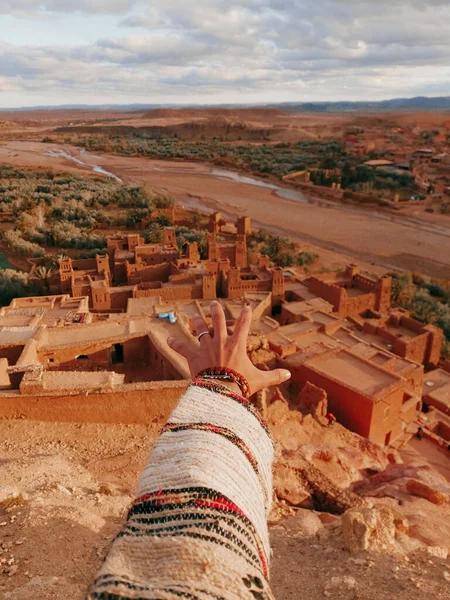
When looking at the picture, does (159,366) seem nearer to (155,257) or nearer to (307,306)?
(307,306)

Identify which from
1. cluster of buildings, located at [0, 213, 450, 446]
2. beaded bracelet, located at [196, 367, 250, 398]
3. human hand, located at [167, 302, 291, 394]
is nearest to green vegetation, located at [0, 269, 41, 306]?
cluster of buildings, located at [0, 213, 450, 446]

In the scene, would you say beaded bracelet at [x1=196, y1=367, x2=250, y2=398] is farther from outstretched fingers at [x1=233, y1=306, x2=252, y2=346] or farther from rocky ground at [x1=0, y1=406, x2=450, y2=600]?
rocky ground at [x1=0, y1=406, x2=450, y2=600]

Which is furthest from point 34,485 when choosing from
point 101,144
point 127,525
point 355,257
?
point 101,144

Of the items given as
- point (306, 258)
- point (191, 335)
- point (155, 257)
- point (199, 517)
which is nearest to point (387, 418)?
point (191, 335)

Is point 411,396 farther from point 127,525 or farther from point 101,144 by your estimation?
point 101,144

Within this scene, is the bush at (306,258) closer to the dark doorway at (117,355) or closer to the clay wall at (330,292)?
the clay wall at (330,292)

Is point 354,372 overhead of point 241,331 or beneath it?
beneath

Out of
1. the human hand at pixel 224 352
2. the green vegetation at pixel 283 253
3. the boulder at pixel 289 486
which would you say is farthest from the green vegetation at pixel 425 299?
the human hand at pixel 224 352
